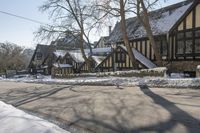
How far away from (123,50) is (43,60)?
3418cm

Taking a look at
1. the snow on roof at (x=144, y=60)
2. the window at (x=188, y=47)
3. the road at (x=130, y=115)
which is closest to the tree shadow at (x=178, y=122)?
the road at (x=130, y=115)

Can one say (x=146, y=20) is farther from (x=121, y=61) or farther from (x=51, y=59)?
(x=51, y=59)

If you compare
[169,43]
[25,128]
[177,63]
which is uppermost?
[169,43]

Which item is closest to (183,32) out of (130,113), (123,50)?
(123,50)

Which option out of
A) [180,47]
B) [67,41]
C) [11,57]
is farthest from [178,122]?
[11,57]

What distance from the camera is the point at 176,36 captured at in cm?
2664

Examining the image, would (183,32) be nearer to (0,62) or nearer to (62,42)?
(62,42)

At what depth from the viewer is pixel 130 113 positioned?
8.99 m

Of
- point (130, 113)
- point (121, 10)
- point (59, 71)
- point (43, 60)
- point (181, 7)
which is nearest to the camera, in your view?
point (130, 113)

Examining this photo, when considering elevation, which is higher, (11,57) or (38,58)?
(11,57)

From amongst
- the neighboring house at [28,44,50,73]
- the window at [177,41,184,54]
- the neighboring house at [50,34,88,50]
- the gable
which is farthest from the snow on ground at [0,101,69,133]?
the neighboring house at [28,44,50,73]

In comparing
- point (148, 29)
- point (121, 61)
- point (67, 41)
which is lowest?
point (121, 61)

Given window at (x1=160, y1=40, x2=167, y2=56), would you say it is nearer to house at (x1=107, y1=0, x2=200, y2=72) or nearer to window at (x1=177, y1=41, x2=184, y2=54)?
house at (x1=107, y1=0, x2=200, y2=72)

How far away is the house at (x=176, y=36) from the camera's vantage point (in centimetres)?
2472
